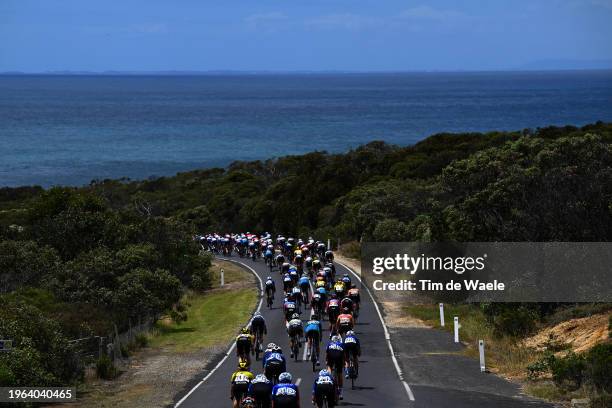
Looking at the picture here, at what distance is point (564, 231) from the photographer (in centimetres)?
2998

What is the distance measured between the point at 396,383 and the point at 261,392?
6.08 m

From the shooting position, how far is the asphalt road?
18.8m

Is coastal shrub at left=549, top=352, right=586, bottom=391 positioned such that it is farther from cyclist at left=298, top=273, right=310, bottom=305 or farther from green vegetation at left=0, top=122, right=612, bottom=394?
cyclist at left=298, top=273, right=310, bottom=305

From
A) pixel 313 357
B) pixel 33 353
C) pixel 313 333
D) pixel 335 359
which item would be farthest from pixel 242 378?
pixel 33 353

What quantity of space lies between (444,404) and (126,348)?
451 inches

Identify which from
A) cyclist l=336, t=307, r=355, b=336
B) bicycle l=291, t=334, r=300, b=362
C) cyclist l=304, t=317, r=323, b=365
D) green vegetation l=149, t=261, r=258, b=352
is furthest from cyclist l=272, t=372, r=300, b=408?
green vegetation l=149, t=261, r=258, b=352

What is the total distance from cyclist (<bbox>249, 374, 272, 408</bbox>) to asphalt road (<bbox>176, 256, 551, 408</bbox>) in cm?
309

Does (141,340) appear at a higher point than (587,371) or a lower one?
lower

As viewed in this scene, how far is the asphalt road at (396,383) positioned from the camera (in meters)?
18.8

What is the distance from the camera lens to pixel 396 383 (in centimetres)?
2088

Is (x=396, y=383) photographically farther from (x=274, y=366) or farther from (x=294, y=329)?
(x=274, y=366)

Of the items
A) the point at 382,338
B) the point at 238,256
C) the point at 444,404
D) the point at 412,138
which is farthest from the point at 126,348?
the point at 412,138

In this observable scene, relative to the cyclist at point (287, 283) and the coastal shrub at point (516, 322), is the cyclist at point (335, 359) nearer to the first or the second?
the coastal shrub at point (516, 322)

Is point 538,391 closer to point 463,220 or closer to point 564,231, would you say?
point 564,231
